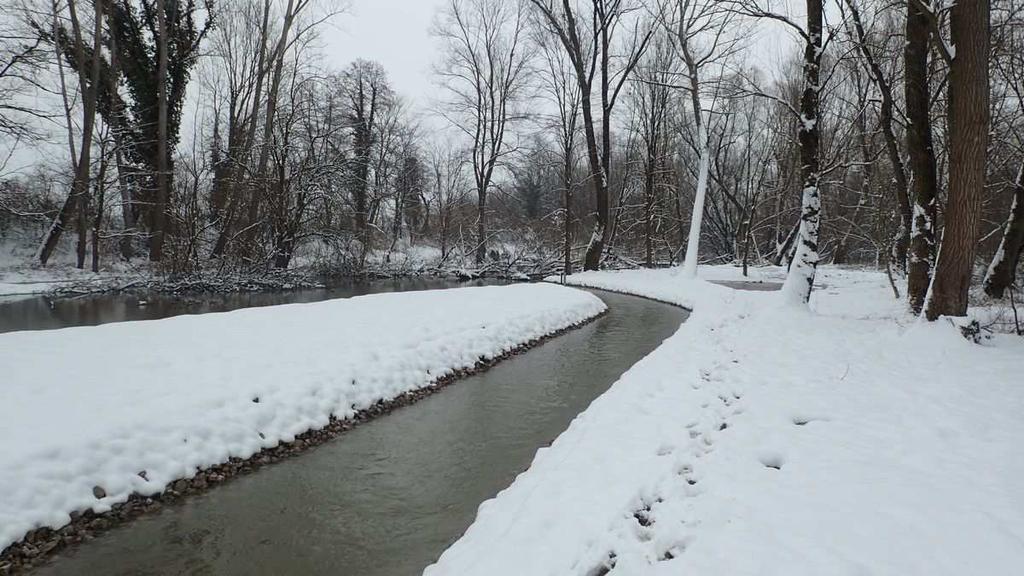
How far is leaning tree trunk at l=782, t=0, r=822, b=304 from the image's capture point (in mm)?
11250

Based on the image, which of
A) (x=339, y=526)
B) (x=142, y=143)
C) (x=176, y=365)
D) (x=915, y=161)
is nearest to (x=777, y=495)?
(x=339, y=526)

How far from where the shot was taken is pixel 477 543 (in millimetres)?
3801

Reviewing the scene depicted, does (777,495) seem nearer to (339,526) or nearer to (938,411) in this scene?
(938,411)

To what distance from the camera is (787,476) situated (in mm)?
3893

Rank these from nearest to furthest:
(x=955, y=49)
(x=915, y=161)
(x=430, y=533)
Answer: (x=430, y=533)
(x=955, y=49)
(x=915, y=161)

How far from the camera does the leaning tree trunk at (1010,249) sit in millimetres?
11727

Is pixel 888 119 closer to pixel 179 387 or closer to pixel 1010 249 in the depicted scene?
pixel 1010 249

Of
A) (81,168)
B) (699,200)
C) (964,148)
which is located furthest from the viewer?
(699,200)

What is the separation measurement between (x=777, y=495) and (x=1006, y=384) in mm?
4156

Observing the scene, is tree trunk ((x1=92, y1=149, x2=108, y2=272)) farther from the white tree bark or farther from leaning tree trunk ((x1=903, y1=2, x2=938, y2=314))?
leaning tree trunk ((x1=903, y1=2, x2=938, y2=314))

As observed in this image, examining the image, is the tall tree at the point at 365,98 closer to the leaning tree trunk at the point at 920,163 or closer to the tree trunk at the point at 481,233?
the tree trunk at the point at 481,233

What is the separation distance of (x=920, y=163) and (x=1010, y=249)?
3725mm

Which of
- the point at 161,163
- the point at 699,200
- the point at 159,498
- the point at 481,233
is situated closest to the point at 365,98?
the point at 481,233

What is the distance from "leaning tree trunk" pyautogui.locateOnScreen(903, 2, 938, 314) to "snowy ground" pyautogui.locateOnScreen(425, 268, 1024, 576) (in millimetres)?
3086
